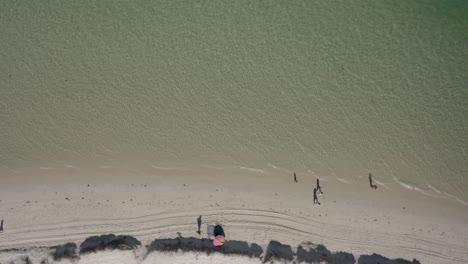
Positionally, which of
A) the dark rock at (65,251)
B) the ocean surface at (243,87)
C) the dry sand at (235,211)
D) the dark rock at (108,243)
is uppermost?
the ocean surface at (243,87)

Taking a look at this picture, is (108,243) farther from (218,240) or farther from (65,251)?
(218,240)

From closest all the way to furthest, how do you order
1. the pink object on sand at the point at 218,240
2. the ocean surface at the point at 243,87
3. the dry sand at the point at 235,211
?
the pink object on sand at the point at 218,240 → the dry sand at the point at 235,211 → the ocean surface at the point at 243,87

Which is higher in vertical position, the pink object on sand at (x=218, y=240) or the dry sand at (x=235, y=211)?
the dry sand at (x=235, y=211)

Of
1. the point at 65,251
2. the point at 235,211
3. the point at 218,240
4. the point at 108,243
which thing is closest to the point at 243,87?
the point at 235,211

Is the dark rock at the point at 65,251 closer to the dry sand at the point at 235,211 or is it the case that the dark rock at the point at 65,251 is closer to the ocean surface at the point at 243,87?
the dry sand at the point at 235,211

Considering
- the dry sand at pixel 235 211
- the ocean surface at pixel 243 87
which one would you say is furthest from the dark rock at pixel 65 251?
the ocean surface at pixel 243 87

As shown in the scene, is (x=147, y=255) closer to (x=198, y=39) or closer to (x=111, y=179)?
(x=111, y=179)
